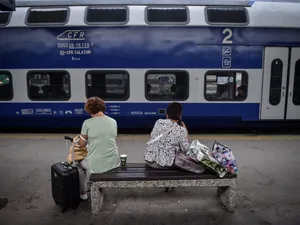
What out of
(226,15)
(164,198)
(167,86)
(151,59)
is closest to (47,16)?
(151,59)

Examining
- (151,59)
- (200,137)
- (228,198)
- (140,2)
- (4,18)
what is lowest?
(200,137)

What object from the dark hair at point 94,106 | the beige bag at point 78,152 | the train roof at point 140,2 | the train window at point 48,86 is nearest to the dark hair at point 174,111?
the dark hair at point 94,106

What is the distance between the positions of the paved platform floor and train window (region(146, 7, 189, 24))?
334cm

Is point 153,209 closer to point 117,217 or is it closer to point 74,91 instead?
point 117,217

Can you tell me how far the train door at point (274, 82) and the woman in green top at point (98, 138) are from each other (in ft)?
16.9

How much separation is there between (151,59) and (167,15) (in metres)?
1.13

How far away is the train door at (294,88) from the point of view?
7707 millimetres

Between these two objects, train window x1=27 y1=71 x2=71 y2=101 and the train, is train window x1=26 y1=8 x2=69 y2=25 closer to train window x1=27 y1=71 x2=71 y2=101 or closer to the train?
the train

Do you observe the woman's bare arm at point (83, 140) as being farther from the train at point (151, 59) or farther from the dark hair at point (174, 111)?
the train at point (151, 59)

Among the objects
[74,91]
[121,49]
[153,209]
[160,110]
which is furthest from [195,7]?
[153,209]

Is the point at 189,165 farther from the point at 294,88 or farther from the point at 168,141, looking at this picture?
the point at 294,88

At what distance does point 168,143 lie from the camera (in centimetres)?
373

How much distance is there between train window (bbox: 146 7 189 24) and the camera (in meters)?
7.52

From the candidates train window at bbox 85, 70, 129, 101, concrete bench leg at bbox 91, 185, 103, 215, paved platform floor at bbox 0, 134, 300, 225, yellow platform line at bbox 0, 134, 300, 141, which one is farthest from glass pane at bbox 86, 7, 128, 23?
concrete bench leg at bbox 91, 185, 103, 215
